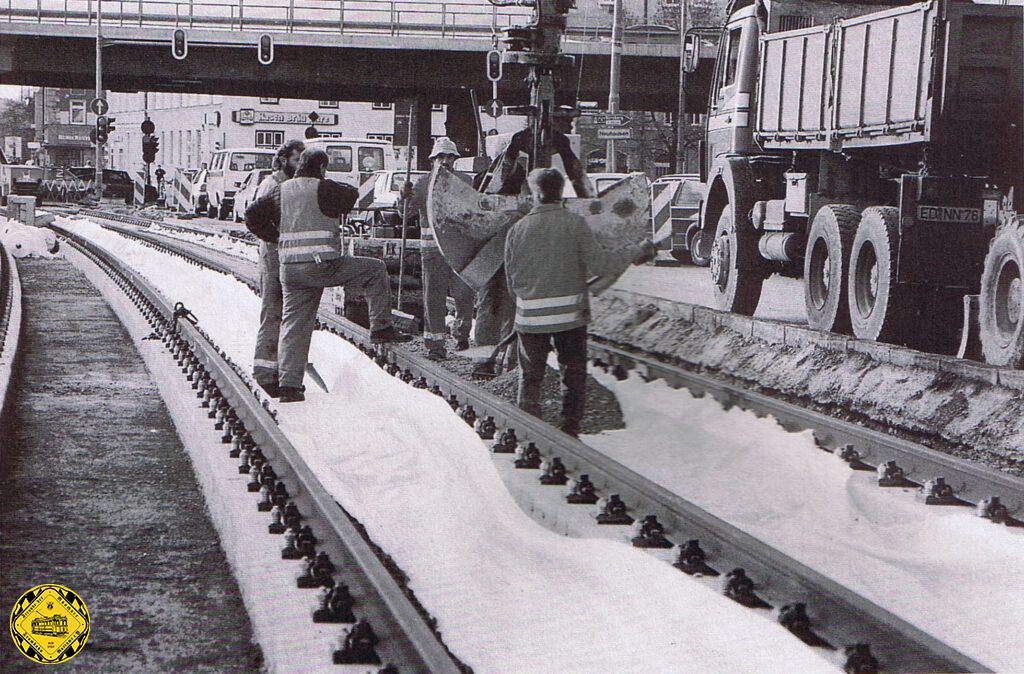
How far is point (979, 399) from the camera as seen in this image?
997 centimetres

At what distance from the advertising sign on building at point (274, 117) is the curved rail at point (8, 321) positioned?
186ft

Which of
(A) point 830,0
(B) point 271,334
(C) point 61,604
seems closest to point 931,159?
(A) point 830,0

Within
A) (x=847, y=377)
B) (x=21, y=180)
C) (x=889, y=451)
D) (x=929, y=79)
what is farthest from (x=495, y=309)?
(x=21, y=180)

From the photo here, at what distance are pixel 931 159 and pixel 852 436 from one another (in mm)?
4182

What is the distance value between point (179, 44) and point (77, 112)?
98215mm

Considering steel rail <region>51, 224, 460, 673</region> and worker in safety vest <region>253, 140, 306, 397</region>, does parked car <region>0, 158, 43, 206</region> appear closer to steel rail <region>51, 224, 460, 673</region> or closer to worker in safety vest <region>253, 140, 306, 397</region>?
worker in safety vest <region>253, 140, 306, 397</region>

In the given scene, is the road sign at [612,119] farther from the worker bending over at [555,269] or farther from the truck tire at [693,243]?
the worker bending over at [555,269]

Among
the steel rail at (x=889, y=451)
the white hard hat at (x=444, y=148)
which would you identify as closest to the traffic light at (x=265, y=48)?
the white hard hat at (x=444, y=148)

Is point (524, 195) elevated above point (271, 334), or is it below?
above

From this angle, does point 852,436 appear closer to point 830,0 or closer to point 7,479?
point 7,479

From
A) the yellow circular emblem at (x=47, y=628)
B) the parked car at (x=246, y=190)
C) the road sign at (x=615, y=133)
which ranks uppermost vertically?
the road sign at (x=615, y=133)

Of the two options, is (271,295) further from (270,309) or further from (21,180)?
(21,180)

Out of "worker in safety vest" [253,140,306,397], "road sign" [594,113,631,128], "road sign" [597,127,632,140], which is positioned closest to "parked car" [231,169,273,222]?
"road sign" [597,127,632,140]

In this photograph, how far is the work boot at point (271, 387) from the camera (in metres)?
10.5
